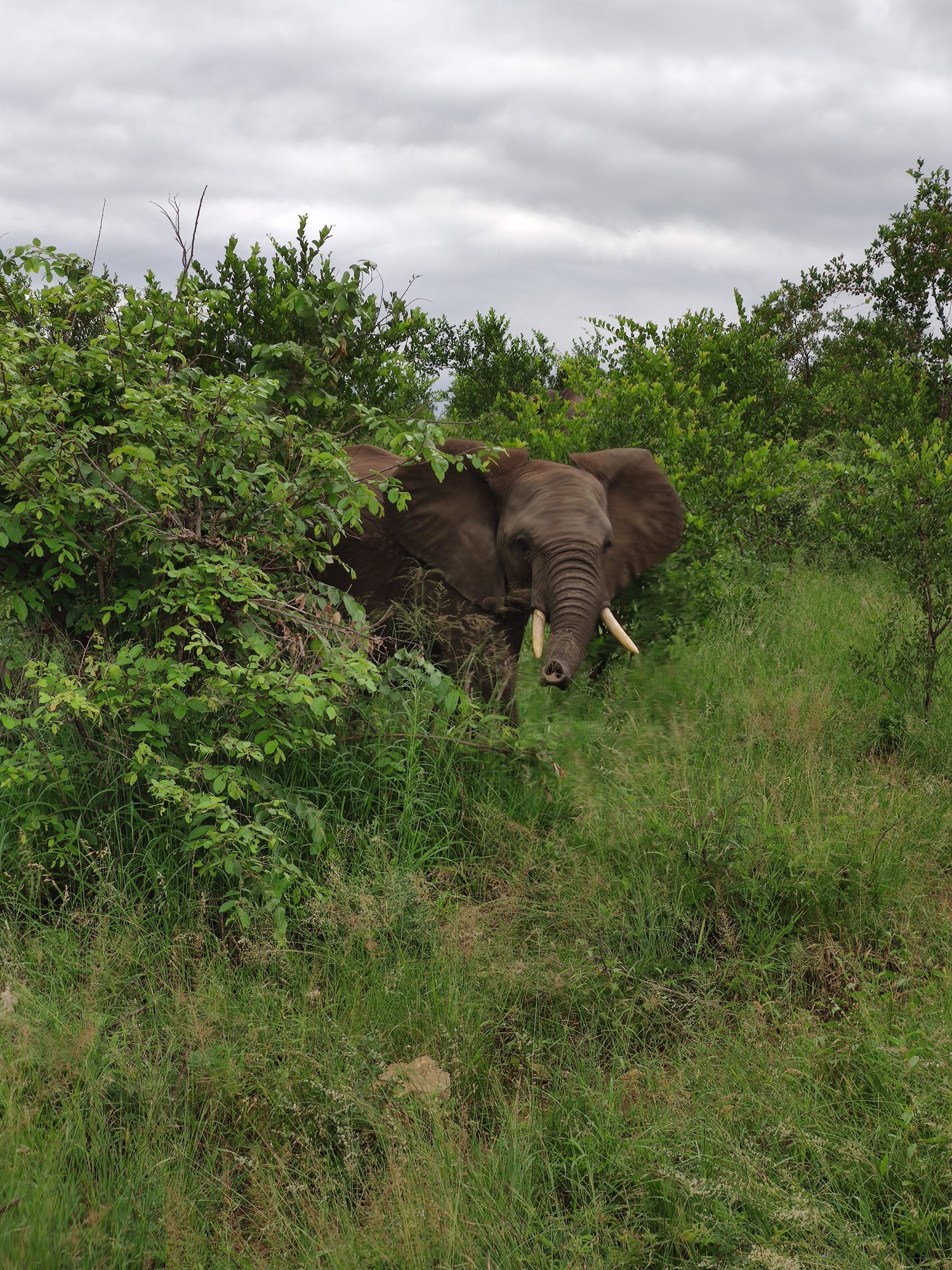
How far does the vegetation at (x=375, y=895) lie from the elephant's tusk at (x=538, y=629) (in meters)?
0.53

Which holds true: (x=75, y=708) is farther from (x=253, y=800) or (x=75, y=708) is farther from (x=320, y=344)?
(x=320, y=344)

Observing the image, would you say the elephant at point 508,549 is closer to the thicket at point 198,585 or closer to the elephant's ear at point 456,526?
the elephant's ear at point 456,526

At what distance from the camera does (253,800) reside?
4090 mm

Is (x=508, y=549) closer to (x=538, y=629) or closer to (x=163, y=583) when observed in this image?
(x=538, y=629)

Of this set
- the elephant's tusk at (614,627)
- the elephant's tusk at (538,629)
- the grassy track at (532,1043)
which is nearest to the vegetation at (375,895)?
the grassy track at (532,1043)

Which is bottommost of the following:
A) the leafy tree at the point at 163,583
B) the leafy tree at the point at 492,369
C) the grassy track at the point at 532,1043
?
the grassy track at the point at 532,1043

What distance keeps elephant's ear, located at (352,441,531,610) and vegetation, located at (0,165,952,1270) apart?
648 mm

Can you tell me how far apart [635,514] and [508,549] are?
1.00 meters

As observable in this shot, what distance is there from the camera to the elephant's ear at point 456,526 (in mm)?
6199

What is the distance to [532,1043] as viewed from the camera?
3.29m

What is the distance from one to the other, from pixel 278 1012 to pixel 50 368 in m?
2.88

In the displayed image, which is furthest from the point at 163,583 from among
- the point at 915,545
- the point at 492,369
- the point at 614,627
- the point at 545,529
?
the point at 492,369

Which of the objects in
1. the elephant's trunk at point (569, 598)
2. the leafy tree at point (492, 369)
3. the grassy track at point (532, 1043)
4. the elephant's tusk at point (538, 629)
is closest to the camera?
the grassy track at point (532, 1043)

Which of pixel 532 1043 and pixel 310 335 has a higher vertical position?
pixel 310 335
